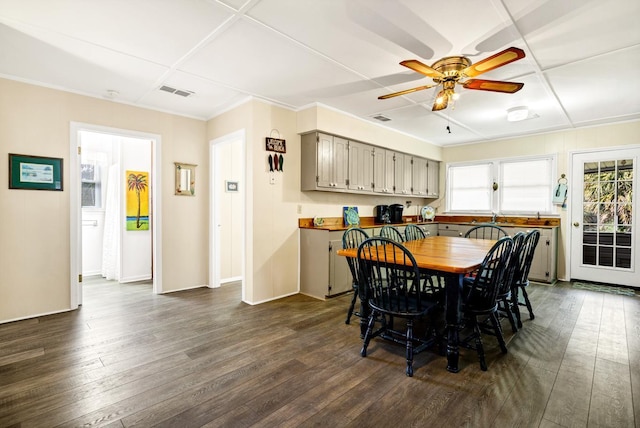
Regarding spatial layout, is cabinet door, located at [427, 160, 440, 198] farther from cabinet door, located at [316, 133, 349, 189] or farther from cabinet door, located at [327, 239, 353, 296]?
cabinet door, located at [327, 239, 353, 296]

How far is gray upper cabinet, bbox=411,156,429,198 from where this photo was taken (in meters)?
6.05

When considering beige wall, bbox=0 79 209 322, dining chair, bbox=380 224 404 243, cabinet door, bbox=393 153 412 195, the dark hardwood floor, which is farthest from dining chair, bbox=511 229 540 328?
beige wall, bbox=0 79 209 322

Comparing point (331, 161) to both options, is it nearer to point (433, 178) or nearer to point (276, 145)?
point (276, 145)

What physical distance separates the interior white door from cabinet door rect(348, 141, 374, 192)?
335cm

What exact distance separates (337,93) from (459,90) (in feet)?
4.64

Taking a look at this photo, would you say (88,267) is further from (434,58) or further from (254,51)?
(434,58)

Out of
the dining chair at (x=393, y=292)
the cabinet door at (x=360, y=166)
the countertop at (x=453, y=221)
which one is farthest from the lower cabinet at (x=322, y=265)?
the dining chair at (x=393, y=292)

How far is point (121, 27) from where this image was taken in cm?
235

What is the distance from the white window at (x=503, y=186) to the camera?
5469 millimetres

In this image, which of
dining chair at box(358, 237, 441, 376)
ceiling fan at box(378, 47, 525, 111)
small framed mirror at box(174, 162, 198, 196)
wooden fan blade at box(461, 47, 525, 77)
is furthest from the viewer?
small framed mirror at box(174, 162, 198, 196)

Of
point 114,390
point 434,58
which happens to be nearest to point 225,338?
point 114,390

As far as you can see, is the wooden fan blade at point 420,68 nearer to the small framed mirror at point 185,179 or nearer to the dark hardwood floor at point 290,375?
the dark hardwood floor at point 290,375

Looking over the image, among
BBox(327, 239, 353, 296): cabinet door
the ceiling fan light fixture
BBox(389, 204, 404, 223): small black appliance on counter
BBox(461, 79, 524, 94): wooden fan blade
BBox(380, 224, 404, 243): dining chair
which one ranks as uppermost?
the ceiling fan light fixture

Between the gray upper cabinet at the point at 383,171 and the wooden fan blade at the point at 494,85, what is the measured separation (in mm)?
2454
